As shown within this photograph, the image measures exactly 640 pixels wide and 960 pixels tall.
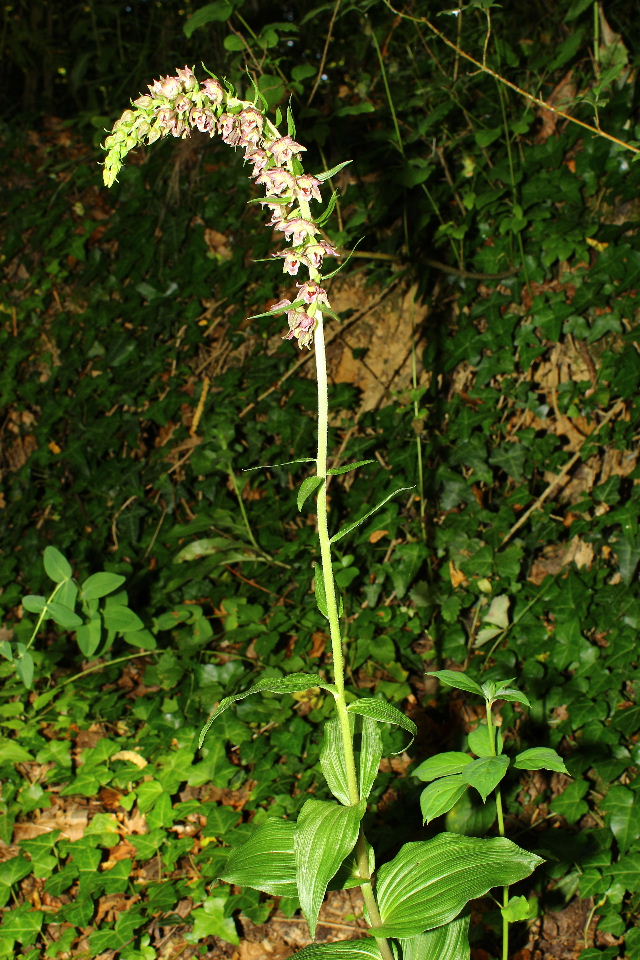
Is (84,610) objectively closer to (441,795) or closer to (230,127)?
(441,795)

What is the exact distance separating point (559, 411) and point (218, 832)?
5.61 ft

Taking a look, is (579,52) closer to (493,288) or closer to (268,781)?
(493,288)

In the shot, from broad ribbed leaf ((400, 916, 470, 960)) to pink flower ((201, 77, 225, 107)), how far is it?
1455mm

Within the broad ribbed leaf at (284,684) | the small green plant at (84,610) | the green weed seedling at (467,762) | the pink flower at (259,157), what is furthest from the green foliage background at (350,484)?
the pink flower at (259,157)

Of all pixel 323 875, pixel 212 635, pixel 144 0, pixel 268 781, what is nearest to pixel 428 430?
pixel 212 635

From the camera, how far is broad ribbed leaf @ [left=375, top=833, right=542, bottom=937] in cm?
122

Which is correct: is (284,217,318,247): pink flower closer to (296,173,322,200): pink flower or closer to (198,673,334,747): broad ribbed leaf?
(296,173,322,200): pink flower

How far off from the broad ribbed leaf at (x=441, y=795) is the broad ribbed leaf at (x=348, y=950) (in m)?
0.23

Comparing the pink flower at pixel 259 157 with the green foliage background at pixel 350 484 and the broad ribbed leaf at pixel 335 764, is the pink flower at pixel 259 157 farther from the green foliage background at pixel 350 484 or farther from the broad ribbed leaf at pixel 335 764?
the green foliage background at pixel 350 484

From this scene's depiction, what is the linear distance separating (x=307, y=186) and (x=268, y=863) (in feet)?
3.60

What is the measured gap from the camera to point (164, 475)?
327 cm

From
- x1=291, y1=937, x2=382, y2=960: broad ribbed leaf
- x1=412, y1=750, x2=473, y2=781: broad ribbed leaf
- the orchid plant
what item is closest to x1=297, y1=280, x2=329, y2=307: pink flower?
the orchid plant

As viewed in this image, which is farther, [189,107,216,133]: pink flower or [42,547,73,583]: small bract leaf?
[42,547,73,583]: small bract leaf

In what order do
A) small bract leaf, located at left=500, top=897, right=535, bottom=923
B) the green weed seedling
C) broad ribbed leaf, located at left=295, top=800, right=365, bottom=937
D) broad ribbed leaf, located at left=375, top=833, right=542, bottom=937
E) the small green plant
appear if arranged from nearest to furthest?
broad ribbed leaf, located at left=295, top=800, right=365, bottom=937, broad ribbed leaf, located at left=375, top=833, right=542, bottom=937, the green weed seedling, small bract leaf, located at left=500, top=897, right=535, bottom=923, the small green plant
